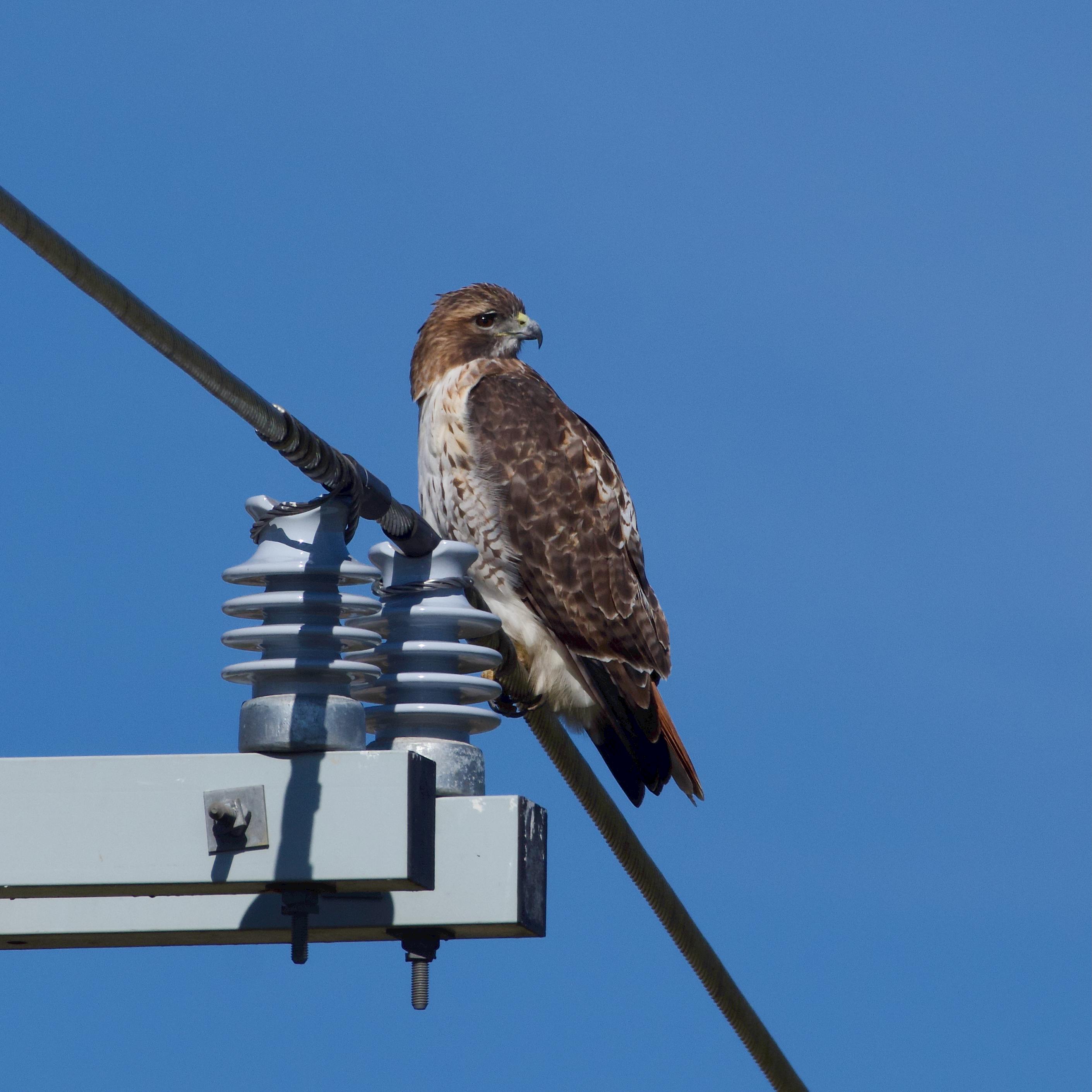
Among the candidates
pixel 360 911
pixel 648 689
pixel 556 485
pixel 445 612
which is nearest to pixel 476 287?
pixel 556 485

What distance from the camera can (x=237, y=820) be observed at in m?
2.52

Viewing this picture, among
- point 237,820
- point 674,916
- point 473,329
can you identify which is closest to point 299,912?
point 237,820

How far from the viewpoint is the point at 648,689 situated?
6164 mm

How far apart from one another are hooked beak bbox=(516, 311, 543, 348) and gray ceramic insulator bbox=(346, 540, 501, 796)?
3.92 m

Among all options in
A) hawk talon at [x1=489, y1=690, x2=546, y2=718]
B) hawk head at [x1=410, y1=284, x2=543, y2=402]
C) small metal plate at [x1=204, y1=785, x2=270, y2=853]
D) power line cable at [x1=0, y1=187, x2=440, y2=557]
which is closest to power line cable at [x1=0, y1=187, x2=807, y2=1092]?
power line cable at [x1=0, y1=187, x2=440, y2=557]

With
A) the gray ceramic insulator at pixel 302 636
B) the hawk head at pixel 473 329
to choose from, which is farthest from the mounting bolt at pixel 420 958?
the hawk head at pixel 473 329

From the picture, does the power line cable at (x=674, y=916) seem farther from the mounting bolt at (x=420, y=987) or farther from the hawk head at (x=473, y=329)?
the hawk head at (x=473, y=329)

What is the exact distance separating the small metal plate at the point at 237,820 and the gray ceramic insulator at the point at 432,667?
34cm

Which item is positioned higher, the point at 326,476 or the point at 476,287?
the point at 476,287

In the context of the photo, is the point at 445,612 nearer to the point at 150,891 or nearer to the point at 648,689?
the point at 150,891

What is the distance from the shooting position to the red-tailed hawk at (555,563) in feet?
20.1

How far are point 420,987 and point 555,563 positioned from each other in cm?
360

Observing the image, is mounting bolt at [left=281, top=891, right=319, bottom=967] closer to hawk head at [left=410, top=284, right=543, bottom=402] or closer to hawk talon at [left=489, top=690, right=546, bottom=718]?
hawk talon at [left=489, top=690, right=546, bottom=718]

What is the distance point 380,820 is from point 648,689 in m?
3.74
